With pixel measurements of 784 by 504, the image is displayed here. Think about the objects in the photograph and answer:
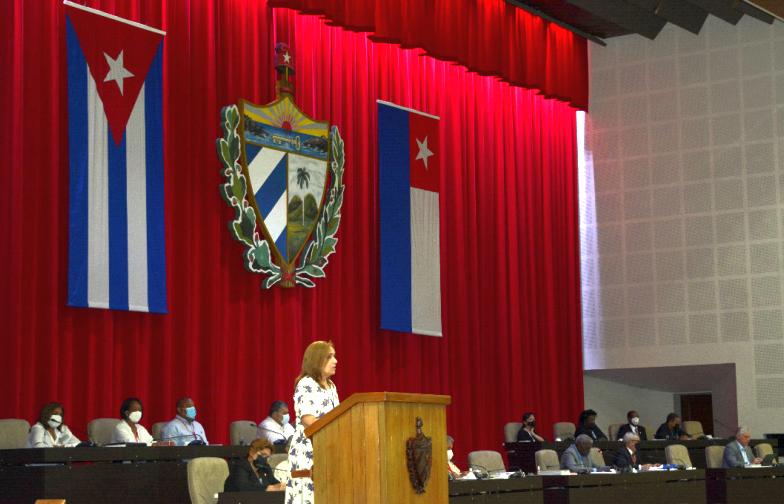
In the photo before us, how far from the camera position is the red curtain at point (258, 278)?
9.80 meters

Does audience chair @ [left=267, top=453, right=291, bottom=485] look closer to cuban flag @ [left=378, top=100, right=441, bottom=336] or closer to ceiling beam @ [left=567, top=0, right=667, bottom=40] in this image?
cuban flag @ [left=378, top=100, right=441, bottom=336]

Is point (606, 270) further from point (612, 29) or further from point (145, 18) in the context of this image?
point (145, 18)

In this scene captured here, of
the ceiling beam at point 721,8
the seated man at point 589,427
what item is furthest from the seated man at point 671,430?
the ceiling beam at point 721,8

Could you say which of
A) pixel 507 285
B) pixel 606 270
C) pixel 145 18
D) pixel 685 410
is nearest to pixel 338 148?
pixel 145 18

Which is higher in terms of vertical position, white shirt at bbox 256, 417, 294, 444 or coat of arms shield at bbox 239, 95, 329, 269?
coat of arms shield at bbox 239, 95, 329, 269

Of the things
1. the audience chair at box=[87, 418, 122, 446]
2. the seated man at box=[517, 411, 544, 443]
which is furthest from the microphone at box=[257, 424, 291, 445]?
the seated man at box=[517, 411, 544, 443]

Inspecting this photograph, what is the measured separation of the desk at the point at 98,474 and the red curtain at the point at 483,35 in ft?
18.2

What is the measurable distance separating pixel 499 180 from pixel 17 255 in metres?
7.35

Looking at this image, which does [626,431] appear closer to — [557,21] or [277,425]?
[277,425]

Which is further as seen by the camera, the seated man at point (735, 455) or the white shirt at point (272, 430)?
the seated man at point (735, 455)

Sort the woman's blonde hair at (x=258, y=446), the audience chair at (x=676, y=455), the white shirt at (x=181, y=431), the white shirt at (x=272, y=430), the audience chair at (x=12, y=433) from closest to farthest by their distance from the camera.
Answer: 1. the woman's blonde hair at (x=258, y=446)
2. the audience chair at (x=12, y=433)
3. the white shirt at (x=181, y=431)
4. the white shirt at (x=272, y=430)
5. the audience chair at (x=676, y=455)

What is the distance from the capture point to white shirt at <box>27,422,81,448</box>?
852 centimetres

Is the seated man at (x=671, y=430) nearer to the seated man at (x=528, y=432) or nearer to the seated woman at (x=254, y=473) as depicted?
the seated man at (x=528, y=432)

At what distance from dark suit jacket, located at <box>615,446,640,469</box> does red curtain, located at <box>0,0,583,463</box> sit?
2605mm
